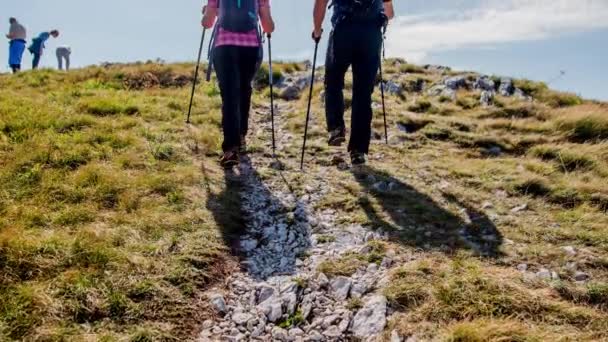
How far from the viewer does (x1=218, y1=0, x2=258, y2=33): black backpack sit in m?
7.88

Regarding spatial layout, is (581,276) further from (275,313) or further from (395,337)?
(275,313)

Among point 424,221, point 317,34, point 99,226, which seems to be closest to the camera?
point 99,226

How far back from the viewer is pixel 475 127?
37.6 ft

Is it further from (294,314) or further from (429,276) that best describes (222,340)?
(429,276)

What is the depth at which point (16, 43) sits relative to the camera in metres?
22.4

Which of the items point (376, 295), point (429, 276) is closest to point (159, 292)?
point (376, 295)

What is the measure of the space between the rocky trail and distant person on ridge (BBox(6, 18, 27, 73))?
20021 millimetres

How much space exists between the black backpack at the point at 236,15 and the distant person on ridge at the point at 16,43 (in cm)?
1850

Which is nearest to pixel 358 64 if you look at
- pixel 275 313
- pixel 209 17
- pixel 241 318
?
pixel 209 17

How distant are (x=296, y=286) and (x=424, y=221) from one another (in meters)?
2.36

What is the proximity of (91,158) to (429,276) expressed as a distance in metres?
5.82

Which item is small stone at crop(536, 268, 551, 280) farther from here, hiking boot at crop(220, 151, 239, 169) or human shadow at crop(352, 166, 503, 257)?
hiking boot at crop(220, 151, 239, 169)

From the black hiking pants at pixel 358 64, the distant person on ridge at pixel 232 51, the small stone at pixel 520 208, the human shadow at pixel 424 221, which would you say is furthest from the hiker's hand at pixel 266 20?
the small stone at pixel 520 208

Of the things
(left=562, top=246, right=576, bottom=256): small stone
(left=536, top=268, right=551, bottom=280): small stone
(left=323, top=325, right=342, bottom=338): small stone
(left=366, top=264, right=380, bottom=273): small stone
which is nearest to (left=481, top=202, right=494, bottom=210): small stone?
(left=562, top=246, right=576, bottom=256): small stone
